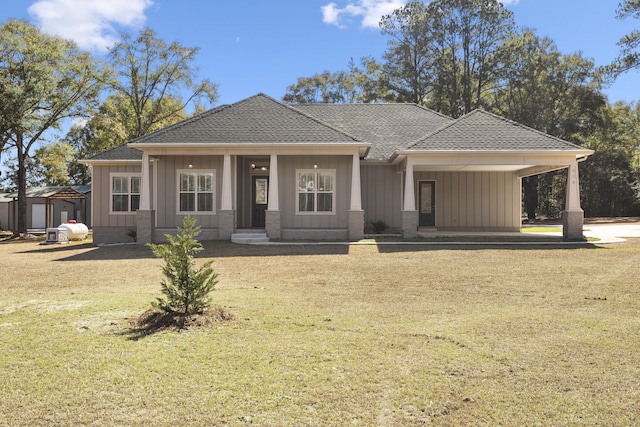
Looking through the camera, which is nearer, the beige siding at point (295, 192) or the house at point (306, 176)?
the house at point (306, 176)

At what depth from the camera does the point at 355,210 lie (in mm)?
15039

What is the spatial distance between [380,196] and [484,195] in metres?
4.68

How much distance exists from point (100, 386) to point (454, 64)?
35.3m

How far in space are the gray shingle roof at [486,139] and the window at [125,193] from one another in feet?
35.6

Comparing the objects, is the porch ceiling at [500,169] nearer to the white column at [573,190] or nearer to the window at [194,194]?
the white column at [573,190]

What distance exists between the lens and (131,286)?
8.17 metres

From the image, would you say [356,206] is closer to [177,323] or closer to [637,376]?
[177,323]

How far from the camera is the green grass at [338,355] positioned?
3.13 m

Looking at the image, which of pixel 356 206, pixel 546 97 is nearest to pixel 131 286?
pixel 356 206

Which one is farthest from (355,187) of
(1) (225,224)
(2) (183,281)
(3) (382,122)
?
(2) (183,281)

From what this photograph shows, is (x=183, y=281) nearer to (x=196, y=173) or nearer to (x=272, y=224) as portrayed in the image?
(x=272, y=224)

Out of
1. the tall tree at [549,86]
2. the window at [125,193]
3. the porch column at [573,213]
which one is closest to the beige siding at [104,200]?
the window at [125,193]

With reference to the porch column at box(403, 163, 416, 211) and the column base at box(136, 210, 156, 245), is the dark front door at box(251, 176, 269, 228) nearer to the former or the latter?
the column base at box(136, 210, 156, 245)

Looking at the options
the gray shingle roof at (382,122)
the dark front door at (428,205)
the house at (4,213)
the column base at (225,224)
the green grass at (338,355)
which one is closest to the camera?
the green grass at (338,355)
